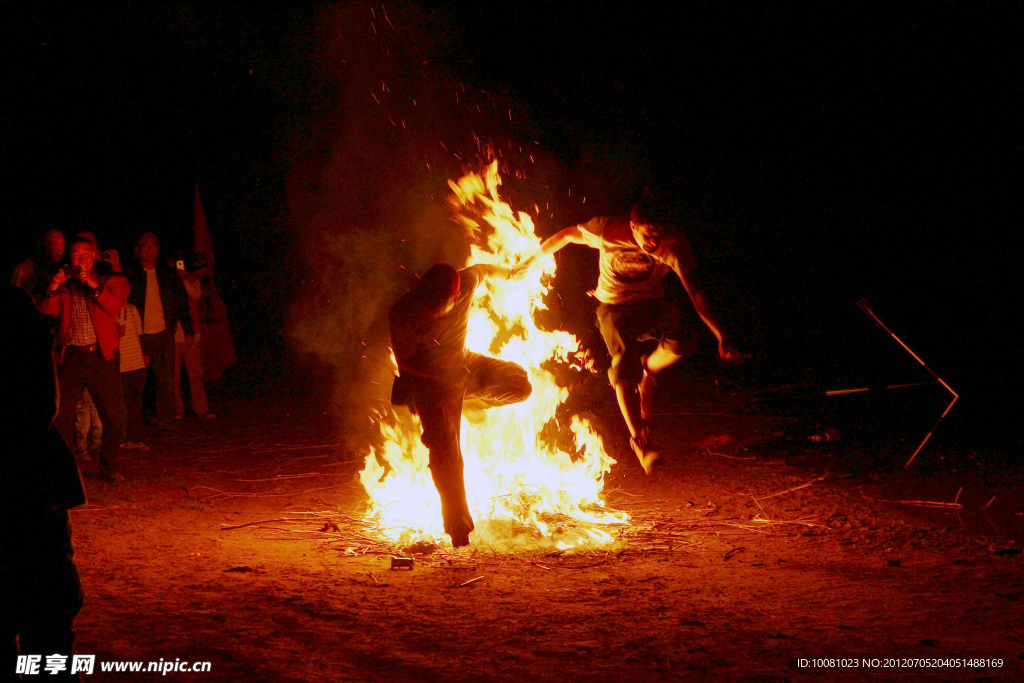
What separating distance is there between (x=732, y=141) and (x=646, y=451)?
1123 cm

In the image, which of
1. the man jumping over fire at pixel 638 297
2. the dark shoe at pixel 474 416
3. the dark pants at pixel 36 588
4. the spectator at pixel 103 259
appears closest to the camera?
the dark pants at pixel 36 588

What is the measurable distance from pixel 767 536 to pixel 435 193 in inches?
430

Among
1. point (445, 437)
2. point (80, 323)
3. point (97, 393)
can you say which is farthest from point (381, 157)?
point (445, 437)

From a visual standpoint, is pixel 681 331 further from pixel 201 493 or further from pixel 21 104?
pixel 21 104

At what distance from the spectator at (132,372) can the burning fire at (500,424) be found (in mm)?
3553

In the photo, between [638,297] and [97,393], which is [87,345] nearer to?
[97,393]

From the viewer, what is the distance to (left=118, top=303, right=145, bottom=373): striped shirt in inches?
348

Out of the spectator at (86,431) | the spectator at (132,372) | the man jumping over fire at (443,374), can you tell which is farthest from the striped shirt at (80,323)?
the man jumping over fire at (443,374)

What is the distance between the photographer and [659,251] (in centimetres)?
705

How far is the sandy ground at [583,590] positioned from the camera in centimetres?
394

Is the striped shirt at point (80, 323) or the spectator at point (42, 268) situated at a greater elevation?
the spectator at point (42, 268)

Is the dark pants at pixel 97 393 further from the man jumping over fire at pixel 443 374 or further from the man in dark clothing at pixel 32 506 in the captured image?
the man in dark clothing at pixel 32 506

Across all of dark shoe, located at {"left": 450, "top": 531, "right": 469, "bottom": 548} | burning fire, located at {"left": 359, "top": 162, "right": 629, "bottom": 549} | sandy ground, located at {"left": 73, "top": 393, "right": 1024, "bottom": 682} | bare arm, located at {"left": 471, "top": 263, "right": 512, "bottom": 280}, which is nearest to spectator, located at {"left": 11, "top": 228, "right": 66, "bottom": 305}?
sandy ground, located at {"left": 73, "top": 393, "right": 1024, "bottom": 682}

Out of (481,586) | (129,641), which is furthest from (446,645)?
(129,641)
